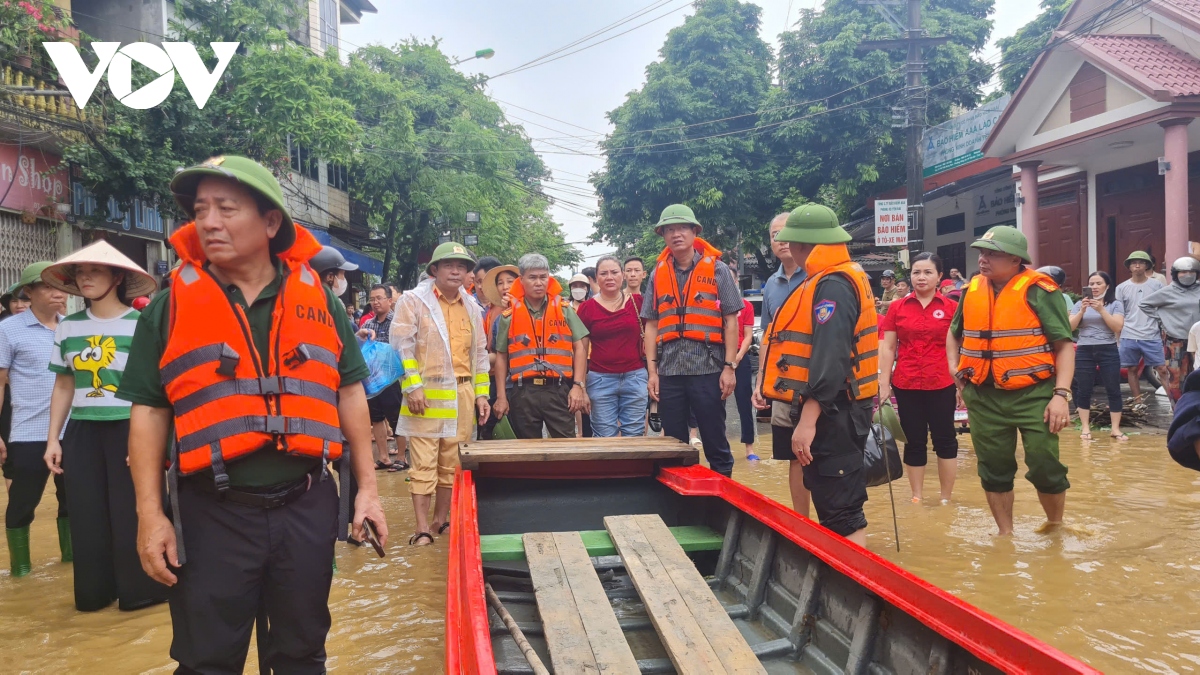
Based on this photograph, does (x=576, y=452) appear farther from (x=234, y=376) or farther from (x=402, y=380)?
(x=234, y=376)

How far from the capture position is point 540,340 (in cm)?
675

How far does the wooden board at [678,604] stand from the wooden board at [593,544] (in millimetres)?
90

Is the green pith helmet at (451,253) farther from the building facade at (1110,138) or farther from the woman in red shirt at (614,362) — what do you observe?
the building facade at (1110,138)

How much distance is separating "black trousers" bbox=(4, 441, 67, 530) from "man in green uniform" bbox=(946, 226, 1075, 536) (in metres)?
5.44

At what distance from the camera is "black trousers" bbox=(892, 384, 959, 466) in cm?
611

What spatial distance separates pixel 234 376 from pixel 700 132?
24.2 meters

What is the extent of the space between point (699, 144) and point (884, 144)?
5073mm

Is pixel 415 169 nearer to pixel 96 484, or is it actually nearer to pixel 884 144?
pixel 884 144

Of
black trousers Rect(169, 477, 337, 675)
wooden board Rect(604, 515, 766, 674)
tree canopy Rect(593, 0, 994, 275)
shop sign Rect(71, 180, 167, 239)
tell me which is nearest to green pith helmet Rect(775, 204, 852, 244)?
wooden board Rect(604, 515, 766, 674)

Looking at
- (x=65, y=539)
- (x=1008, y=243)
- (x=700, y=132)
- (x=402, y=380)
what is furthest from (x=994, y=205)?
(x=65, y=539)

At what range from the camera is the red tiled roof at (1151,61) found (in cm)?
1205

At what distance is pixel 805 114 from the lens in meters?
23.9

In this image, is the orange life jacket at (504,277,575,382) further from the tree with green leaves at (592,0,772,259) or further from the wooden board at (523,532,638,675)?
the tree with green leaves at (592,0,772,259)

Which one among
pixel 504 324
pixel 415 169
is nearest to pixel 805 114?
pixel 415 169
